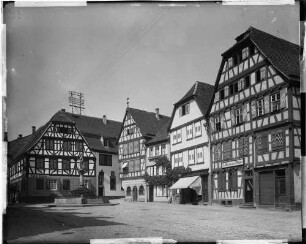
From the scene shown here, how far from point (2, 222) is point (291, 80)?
11.8m

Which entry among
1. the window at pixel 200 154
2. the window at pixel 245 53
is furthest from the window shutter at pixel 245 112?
the window at pixel 200 154

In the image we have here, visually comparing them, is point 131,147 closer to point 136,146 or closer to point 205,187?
point 136,146

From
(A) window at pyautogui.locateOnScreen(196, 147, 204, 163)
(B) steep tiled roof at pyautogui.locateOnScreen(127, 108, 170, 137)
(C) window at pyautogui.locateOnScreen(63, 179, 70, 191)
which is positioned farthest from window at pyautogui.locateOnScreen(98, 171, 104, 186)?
(B) steep tiled roof at pyautogui.locateOnScreen(127, 108, 170, 137)

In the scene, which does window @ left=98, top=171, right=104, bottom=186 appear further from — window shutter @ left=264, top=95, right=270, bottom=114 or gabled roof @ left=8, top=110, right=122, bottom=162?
window shutter @ left=264, top=95, right=270, bottom=114

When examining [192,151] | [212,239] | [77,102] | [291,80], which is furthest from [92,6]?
[192,151]

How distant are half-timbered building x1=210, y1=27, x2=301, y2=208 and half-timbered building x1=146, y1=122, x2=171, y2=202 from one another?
11193mm

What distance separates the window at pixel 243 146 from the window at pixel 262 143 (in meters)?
0.49

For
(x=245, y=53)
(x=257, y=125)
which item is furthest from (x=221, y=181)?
(x=245, y=53)

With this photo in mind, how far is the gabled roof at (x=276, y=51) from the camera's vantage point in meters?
15.2

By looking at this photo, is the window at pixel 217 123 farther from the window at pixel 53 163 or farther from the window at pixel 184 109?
the window at pixel 53 163

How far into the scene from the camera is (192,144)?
998 inches

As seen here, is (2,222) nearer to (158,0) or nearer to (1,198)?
(1,198)

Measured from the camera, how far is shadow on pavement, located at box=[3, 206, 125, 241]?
38.7ft

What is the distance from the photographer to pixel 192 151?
A: 2561 cm
